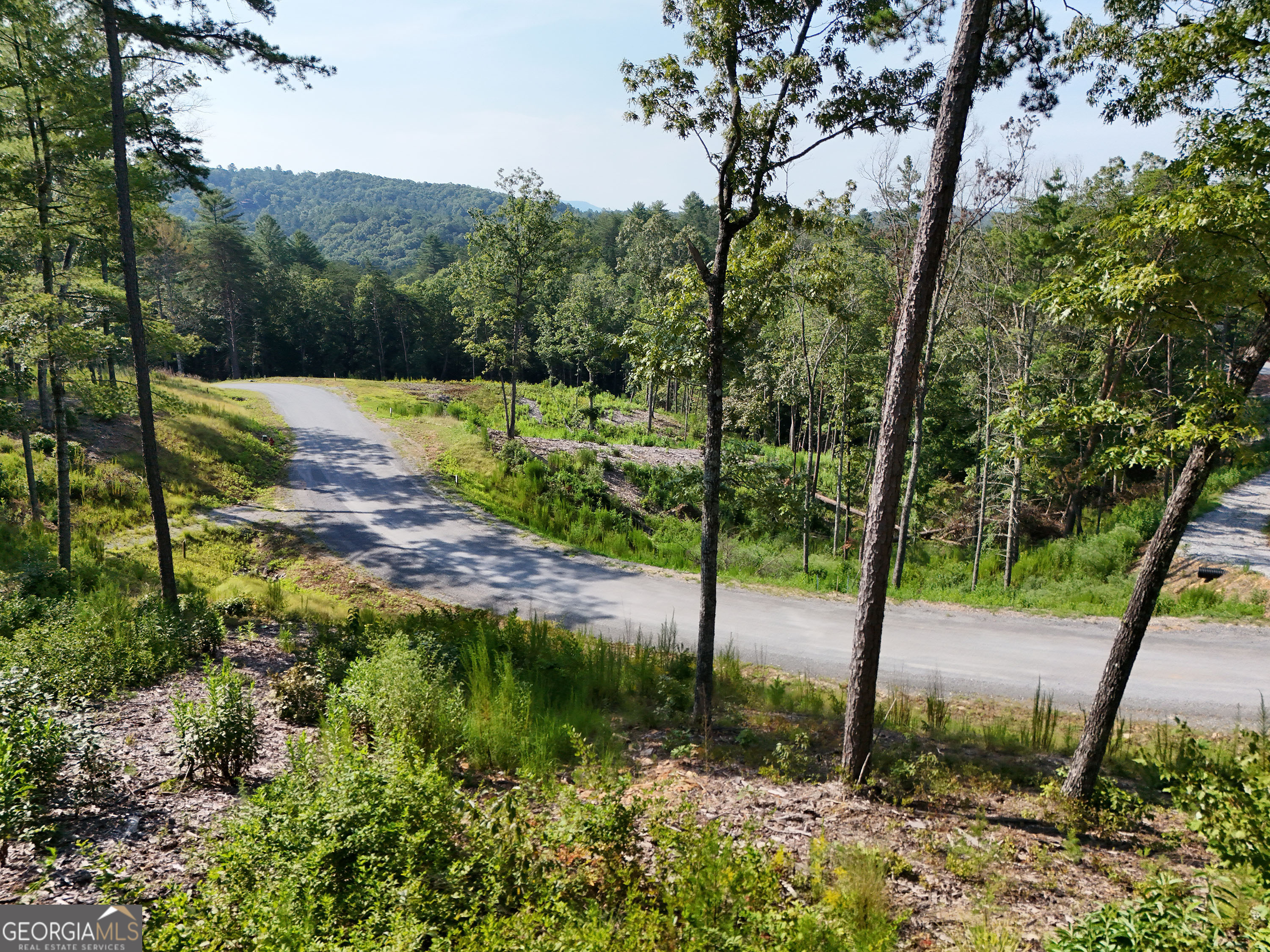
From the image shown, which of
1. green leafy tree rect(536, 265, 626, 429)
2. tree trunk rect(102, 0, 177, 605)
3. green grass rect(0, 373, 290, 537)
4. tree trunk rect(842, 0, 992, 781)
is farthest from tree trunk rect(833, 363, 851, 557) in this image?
green grass rect(0, 373, 290, 537)

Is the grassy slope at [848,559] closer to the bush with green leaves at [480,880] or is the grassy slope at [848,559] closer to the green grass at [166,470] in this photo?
the green grass at [166,470]

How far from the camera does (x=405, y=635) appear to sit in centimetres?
852

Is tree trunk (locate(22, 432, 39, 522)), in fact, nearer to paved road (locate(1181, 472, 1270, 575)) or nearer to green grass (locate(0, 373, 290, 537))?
green grass (locate(0, 373, 290, 537))

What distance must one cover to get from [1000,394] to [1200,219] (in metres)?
18.0

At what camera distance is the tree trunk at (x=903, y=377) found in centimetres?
528

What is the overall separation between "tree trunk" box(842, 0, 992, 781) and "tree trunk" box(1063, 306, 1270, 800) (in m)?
2.01

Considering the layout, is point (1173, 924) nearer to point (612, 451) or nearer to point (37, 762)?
point (37, 762)

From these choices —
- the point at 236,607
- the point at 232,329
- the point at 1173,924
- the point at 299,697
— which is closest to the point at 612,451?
the point at 236,607

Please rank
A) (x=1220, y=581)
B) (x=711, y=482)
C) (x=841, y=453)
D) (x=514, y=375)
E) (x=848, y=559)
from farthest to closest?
(x=514, y=375), (x=841, y=453), (x=848, y=559), (x=1220, y=581), (x=711, y=482)

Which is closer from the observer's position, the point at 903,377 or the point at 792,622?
the point at 903,377

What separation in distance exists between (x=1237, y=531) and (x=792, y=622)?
15195 millimetres

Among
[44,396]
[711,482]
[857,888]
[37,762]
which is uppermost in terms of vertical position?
[44,396]

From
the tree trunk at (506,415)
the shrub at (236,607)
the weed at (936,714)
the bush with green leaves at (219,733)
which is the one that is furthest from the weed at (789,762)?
the tree trunk at (506,415)

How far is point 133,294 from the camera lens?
32.0 ft
